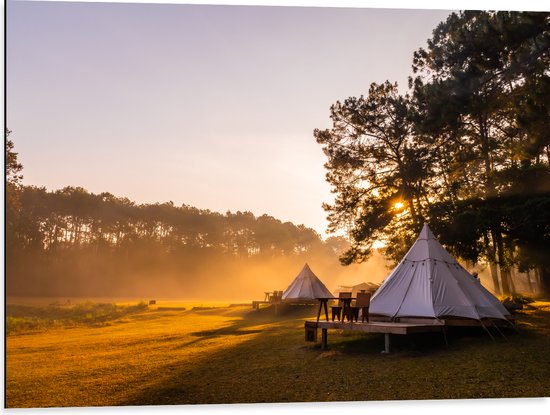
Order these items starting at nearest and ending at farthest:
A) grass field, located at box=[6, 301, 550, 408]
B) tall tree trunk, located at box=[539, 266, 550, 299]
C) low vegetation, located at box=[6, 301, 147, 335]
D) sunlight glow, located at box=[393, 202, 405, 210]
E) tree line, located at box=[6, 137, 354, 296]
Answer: grass field, located at box=[6, 301, 550, 408]
tree line, located at box=[6, 137, 354, 296]
low vegetation, located at box=[6, 301, 147, 335]
sunlight glow, located at box=[393, 202, 405, 210]
tall tree trunk, located at box=[539, 266, 550, 299]

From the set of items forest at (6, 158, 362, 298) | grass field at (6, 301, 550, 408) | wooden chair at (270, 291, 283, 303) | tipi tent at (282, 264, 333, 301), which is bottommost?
grass field at (6, 301, 550, 408)

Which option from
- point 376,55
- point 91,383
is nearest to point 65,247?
point 91,383

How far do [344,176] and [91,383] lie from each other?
12412 millimetres

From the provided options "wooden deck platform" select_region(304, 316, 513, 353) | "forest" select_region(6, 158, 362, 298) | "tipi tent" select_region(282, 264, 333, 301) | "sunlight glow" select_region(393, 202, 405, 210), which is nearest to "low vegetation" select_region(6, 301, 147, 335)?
"forest" select_region(6, 158, 362, 298)

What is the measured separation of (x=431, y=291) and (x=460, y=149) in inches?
336

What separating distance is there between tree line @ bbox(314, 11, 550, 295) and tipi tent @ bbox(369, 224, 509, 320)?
8.15 ft

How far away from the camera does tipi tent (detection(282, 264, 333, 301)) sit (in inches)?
682

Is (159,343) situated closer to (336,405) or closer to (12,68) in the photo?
(336,405)

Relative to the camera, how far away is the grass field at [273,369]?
588 centimetres

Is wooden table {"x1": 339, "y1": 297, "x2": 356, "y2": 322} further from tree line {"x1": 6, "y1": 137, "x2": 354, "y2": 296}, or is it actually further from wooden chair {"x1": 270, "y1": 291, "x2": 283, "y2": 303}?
wooden chair {"x1": 270, "y1": 291, "x2": 283, "y2": 303}

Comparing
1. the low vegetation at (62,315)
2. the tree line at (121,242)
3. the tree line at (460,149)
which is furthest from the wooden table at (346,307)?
the low vegetation at (62,315)

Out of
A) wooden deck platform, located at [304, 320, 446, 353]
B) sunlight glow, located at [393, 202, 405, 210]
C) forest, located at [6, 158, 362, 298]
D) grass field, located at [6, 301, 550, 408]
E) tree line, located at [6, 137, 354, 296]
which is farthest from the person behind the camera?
sunlight glow, located at [393, 202, 405, 210]

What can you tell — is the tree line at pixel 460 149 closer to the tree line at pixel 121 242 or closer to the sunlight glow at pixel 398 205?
the sunlight glow at pixel 398 205

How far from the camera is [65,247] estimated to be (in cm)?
1440
